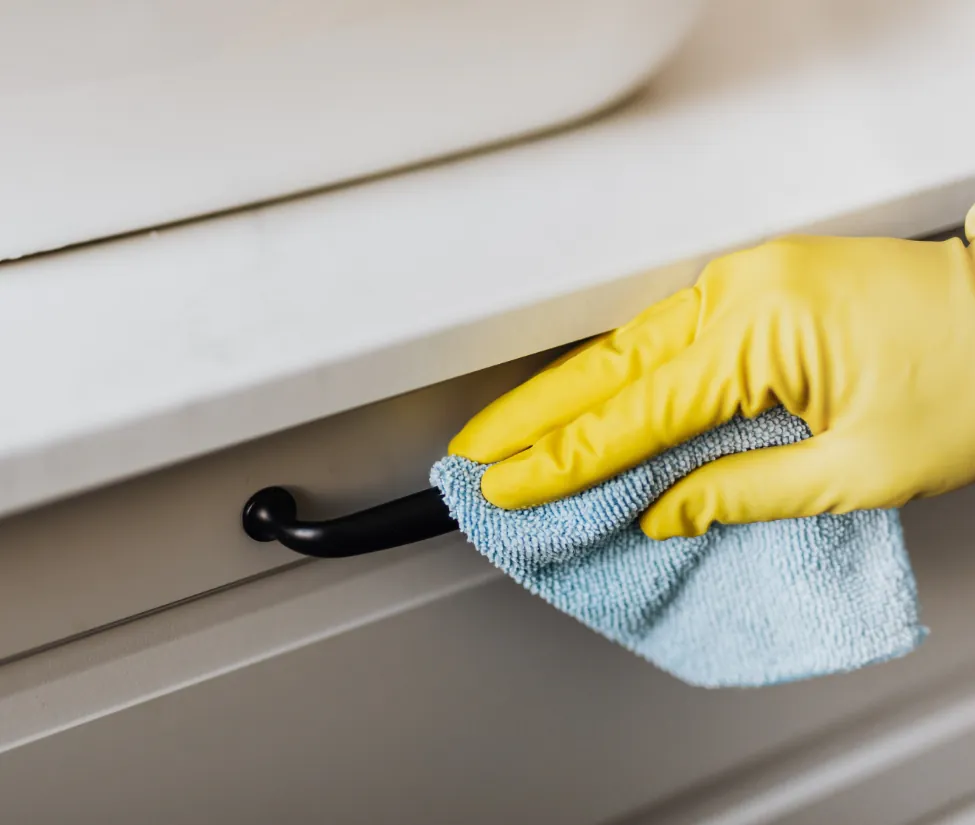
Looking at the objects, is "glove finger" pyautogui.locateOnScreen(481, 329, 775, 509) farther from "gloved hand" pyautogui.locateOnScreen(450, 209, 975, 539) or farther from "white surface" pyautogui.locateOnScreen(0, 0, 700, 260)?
"white surface" pyautogui.locateOnScreen(0, 0, 700, 260)

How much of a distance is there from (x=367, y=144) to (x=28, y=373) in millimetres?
128

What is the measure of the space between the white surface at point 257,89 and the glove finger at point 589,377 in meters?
0.09

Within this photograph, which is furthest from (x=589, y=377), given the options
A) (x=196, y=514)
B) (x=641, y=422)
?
(x=196, y=514)

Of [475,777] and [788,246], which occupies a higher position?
[788,246]

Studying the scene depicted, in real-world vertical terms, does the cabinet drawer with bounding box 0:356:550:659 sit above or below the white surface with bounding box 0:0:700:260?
below

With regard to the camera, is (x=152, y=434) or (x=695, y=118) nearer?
(x=152, y=434)

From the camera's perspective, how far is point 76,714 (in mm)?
290

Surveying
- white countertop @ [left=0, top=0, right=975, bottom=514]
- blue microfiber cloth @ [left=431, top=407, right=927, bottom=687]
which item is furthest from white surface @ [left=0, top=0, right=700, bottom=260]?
blue microfiber cloth @ [left=431, top=407, right=927, bottom=687]

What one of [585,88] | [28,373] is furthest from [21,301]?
[585,88]

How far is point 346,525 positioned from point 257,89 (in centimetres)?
13

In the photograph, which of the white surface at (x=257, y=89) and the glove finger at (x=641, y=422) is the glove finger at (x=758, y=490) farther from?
the white surface at (x=257, y=89)

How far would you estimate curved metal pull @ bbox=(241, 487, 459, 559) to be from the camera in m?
0.27

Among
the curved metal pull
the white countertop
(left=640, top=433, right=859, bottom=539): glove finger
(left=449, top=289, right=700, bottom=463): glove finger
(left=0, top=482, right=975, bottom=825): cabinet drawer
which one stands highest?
the white countertop

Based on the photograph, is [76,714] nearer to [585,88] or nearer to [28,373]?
[28,373]
